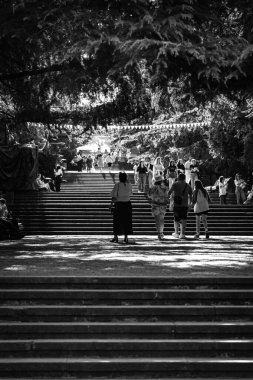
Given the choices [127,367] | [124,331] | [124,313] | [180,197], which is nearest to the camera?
[127,367]

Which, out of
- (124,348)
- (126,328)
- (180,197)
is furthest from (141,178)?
(124,348)

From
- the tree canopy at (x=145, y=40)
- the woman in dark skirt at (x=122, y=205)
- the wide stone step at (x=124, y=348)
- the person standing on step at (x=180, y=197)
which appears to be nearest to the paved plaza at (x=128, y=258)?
the woman in dark skirt at (x=122, y=205)

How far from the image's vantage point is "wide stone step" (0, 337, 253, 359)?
29.9 feet

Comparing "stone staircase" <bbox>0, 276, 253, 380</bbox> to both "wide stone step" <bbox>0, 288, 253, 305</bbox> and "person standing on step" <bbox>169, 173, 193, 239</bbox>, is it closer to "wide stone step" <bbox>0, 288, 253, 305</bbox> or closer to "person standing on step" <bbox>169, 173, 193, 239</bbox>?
"wide stone step" <bbox>0, 288, 253, 305</bbox>

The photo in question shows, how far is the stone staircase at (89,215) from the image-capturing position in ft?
78.6

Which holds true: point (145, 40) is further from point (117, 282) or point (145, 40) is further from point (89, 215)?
point (89, 215)

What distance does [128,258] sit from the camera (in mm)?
13883

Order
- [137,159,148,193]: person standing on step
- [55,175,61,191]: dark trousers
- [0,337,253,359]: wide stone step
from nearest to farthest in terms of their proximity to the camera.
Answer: [0,337,253,359]: wide stone step → [137,159,148,193]: person standing on step → [55,175,61,191]: dark trousers

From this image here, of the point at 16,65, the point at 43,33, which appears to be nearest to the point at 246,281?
the point at 43,33

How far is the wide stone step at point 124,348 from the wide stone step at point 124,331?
238 millimetres

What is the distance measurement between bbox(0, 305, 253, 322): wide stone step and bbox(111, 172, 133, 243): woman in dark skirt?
6.94 m

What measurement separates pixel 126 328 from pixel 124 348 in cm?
41

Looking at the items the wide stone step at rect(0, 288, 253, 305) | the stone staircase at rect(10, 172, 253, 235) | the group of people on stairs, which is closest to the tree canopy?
the wide stone step at rect(0, 288, 253, 305)

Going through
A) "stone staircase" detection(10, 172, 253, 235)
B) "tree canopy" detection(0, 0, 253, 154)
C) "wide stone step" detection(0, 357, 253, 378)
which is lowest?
"wide stone step" detection(0, 357, 253, 378)
